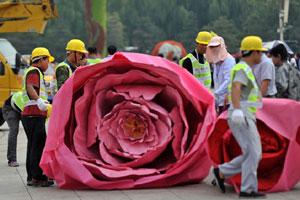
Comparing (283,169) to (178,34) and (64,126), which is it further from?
(178,34)

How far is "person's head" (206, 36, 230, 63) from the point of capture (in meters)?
8.84

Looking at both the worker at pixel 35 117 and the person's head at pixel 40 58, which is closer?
the worker at pixel 35 117

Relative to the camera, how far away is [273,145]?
767 centimetres

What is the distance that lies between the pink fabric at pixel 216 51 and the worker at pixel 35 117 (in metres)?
2.06

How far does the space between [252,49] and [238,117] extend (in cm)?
80

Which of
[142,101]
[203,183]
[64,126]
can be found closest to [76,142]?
[64,126]

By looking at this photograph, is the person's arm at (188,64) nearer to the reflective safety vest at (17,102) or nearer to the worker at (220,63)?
the worker at (220,63)

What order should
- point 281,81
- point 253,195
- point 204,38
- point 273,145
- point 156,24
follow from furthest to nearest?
point 156,24 → point 204,38 → point 281,81 → point 273,145 → point 253,195

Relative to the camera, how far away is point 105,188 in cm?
773

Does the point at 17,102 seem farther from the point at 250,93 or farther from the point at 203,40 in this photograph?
the point at 250,93

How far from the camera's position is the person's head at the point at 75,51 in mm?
9273

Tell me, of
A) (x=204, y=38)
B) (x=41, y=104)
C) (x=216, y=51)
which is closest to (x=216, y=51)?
(x=216, y=51)

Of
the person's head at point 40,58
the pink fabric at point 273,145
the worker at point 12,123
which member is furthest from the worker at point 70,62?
the pink fabric at point 273,145

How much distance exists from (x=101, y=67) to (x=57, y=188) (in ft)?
4.83
